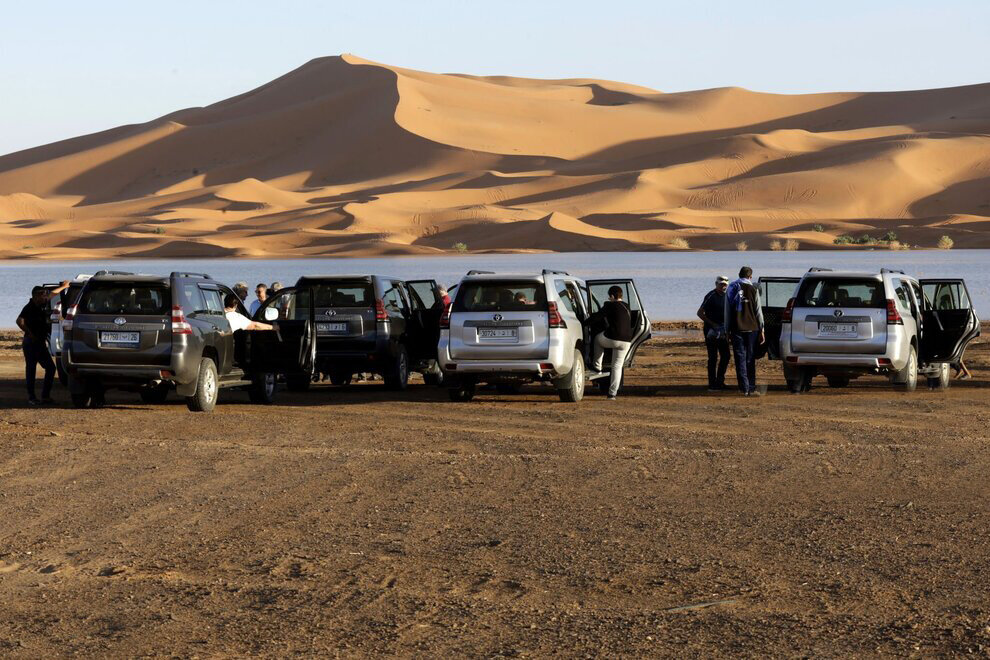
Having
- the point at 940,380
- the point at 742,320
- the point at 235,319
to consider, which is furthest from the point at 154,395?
the point at 940,380

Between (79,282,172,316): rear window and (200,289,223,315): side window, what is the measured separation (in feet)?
2.69

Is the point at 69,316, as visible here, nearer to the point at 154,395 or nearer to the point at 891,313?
the point at 154,395

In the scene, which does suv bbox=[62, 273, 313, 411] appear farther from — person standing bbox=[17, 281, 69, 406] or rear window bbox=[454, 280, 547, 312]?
rear window bbox=[454, 280, 547, 312]

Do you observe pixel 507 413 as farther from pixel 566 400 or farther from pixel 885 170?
pixel 885 170

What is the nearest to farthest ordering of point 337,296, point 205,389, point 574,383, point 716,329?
point 205,389 < point 574,383 < point 716,329 < point 337,296

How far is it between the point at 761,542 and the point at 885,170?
11789 cm

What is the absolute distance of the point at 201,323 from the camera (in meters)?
15.8

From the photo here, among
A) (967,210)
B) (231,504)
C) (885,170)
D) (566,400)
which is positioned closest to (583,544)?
(231,504)

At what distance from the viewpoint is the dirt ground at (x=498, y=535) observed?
656cm

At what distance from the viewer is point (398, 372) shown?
18469mm

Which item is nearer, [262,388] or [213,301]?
[213,301]

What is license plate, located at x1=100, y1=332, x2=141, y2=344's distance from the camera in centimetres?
1522

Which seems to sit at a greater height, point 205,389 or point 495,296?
point 495,296

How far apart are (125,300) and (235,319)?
173 cm
